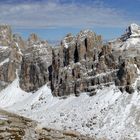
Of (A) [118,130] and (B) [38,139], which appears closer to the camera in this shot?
(B) [38,139]

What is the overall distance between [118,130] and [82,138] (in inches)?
767

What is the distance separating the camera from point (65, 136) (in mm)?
188125

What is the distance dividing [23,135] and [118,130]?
40.0 meters

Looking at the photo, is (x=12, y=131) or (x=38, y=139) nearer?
(x=38, y=139)

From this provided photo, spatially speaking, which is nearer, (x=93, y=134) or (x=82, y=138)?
(x=82, y=138)

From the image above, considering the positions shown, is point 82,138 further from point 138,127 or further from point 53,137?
point 138,127

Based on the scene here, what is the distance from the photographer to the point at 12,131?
650ft

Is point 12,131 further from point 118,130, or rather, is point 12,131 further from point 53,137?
point 118,130

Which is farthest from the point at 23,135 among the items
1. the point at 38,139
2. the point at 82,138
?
the point at 82,138

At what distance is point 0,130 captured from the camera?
19788 cm

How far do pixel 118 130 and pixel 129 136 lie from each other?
33.7 ft

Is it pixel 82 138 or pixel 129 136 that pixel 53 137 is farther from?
pixel 129 136

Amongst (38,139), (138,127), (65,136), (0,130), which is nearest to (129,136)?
(138,127)

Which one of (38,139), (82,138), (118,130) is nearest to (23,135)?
(38,139)
